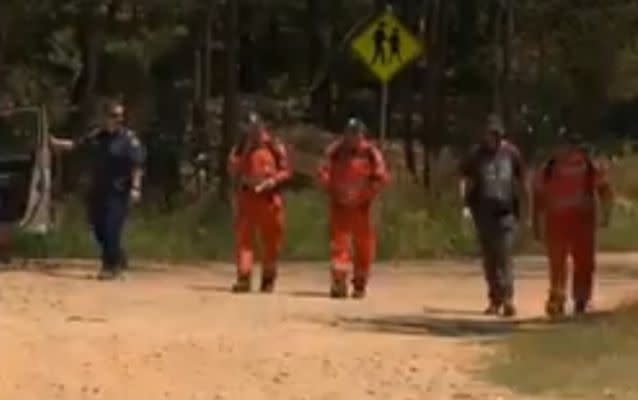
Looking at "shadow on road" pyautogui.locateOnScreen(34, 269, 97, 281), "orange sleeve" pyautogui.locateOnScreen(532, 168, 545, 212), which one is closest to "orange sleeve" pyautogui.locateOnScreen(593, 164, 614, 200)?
"orange sleeve" pyautogui.locateOnScreen(532, 168, 545, 212)

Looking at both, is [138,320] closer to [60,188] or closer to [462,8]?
[60,188]

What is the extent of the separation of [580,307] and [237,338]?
14.0 ft

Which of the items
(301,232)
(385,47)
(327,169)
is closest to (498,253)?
(327,169)

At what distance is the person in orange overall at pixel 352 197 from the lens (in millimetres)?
20781

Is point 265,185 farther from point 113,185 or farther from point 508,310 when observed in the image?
point 508,310

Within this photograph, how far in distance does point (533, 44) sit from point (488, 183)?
3017 centimetres

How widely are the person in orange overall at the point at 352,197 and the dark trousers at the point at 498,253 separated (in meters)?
1.58

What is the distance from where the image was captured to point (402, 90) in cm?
5916

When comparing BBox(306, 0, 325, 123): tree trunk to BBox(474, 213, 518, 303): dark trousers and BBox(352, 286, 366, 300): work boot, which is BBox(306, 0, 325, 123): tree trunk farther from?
BBox(474, 213, 518, 303): dark trousers

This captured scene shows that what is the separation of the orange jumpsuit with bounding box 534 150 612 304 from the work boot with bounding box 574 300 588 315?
173mm

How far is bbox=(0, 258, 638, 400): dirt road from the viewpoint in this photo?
13648 mm

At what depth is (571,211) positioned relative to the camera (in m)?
19.1

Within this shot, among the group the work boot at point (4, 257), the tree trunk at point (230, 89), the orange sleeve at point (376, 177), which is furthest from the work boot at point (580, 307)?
the tree trunk at point (230, 89)

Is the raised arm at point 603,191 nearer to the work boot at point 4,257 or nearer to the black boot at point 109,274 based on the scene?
the black boot at point 109,274
